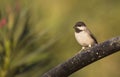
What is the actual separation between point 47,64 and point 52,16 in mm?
2644

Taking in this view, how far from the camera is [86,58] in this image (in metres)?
2.48

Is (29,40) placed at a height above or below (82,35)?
above

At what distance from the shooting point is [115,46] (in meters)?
2.38

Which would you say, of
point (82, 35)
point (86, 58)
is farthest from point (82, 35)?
point (86, 58)

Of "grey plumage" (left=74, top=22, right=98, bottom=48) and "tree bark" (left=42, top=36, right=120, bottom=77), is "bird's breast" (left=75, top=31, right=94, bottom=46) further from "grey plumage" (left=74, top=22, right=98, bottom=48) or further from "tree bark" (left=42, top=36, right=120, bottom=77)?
"tree bark" (left=42, top=36, right=120, bottom=77)

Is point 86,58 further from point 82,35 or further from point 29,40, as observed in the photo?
point 29,40

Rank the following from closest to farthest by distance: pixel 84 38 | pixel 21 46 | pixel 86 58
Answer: pixel 86 58, pixel 84 38, pixel 21 46

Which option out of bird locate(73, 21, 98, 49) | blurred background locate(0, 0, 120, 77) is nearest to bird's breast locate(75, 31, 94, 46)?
bird locate(73, 21, 98, 49)

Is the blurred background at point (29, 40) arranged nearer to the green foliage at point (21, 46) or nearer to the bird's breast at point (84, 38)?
the green foliage at point (21, 46)

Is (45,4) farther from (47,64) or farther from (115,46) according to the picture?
(115,46)

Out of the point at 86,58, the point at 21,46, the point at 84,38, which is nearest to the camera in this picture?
the point at 86,58

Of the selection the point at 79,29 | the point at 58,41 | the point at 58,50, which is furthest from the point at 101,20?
the point at 79,29

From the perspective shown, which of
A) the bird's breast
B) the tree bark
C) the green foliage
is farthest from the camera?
the green foliage

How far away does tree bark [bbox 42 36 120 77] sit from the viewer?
241cm
